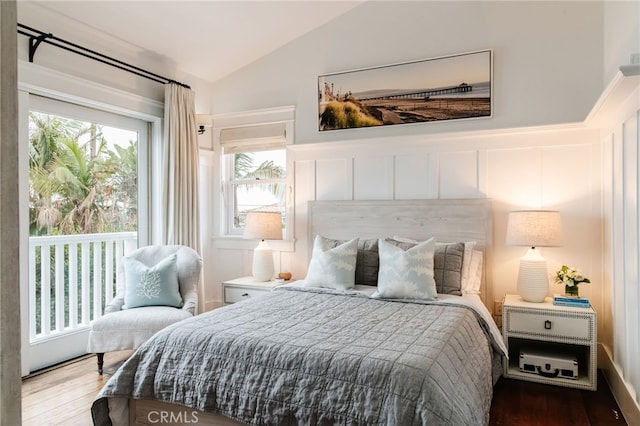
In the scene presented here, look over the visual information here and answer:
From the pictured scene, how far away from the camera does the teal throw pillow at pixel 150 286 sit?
3234 millimetres

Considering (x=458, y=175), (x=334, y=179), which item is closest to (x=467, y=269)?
(x=458, y=175)

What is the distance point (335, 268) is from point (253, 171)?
6.00 feet

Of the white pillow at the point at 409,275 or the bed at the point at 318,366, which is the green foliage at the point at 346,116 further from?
the bed at the point at 318,366

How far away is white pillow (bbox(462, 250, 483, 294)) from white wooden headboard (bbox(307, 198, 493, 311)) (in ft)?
0.45

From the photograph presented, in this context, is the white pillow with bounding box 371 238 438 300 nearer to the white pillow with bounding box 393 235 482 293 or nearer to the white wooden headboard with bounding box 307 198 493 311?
the white pillow with bounding box 393 235 482 293

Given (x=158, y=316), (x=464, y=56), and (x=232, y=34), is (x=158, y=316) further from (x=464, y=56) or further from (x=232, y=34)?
(x=464, y=56)

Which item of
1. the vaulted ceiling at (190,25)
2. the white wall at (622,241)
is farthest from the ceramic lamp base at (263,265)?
the white wall at (622,241)

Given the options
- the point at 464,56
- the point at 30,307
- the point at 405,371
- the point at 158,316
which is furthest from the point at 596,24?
the point at 30,307

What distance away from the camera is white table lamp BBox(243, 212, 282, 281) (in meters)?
3.96

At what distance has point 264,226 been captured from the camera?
3959mm

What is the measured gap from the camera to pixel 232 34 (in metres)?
3.94

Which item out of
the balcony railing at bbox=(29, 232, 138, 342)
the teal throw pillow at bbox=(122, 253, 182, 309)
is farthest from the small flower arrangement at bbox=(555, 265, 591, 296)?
the balcony railing at bbox=(29, 232, 138, 342)

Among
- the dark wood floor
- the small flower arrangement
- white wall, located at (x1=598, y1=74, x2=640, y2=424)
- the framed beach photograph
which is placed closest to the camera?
white wall, located at (x1=598, y1=74, x2=640, y2=424)

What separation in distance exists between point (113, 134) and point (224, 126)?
1163mm
